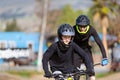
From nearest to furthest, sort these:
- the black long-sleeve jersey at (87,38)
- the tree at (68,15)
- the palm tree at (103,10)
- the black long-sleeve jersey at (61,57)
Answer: the black long-sleeve jersey at (61,57)
the black long-sleeve jersey at (87,38)
the palm tree at (103,10)
the tree at (68,15)

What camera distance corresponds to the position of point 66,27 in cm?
871

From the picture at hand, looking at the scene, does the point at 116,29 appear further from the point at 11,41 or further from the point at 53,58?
the point at 53,58

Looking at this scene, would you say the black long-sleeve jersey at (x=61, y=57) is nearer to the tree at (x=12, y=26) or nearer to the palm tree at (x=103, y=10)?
the palm tree at (x=103, y=10)

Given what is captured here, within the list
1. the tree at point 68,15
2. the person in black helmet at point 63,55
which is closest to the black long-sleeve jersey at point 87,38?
the person in black helmet at point 63,55

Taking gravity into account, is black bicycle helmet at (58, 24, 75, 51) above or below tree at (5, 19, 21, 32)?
below

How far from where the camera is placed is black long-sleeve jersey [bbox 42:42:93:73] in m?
8.92

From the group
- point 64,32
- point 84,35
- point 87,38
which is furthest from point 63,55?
point 87,38

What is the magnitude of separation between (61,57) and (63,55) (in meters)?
0.06

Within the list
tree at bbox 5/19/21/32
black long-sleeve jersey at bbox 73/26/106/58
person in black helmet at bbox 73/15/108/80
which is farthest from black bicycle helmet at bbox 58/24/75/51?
tree at bbox 5/19/21/32

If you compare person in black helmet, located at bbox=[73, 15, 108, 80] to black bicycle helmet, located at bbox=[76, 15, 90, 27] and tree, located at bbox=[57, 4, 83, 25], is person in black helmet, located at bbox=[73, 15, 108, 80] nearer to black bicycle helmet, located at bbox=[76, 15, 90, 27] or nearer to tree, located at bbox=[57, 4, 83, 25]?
black bicycle helmet, located at bbox=[76, 15, 90, 27]

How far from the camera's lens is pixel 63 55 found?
898 cm

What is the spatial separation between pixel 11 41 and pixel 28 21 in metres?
44.3

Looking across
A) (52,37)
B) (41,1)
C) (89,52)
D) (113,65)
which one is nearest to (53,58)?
(89,52)

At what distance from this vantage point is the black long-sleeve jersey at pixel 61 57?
351 inches
